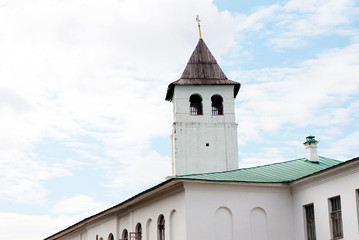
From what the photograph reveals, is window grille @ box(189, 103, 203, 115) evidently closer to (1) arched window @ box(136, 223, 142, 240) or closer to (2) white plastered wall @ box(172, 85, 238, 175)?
(2) white plastered wall @ box(172, 85, 238, 175)

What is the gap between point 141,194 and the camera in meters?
30.7

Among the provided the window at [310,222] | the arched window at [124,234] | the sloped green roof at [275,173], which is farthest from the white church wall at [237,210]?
the arched window at [124,234]

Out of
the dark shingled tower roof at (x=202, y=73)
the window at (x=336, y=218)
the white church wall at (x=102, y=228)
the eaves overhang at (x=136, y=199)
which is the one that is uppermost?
the dark shingled tower roof at (x=202, y=73)

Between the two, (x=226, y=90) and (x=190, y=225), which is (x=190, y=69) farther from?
(x=190, y=225)

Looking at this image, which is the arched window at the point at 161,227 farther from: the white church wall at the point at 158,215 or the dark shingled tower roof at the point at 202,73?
the dark shingled tower roof at the point at 202,73

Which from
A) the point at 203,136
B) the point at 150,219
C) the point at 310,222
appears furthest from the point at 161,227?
the point at 203,136

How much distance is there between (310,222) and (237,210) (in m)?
2.98

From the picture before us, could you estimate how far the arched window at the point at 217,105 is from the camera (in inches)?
2191

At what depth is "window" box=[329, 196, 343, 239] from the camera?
82.1ft

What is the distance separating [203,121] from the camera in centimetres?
5475

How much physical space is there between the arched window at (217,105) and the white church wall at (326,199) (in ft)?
90.8

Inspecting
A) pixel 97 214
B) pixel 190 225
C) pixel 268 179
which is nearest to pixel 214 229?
pixel 190 225

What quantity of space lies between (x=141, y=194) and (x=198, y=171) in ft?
74.7

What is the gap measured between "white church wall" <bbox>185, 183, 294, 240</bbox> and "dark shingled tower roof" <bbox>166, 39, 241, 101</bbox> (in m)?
27.9
